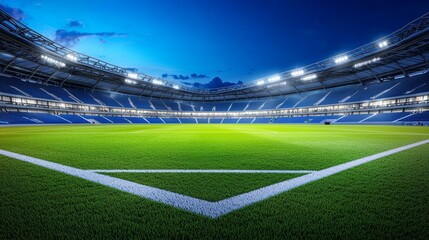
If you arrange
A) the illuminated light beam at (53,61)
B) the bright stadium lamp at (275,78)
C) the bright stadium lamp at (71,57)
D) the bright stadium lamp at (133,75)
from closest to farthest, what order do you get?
the illuminated light beam at (53,61)
the bright stadium lamp at (71,57)
the bright stadium lamp at (133,75)
the bright stadium lamp at (275,78)

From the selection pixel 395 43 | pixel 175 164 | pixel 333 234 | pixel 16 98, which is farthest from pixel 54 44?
pixel 395 43

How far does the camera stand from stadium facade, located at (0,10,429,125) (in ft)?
99.5

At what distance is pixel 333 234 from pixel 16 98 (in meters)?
48.0

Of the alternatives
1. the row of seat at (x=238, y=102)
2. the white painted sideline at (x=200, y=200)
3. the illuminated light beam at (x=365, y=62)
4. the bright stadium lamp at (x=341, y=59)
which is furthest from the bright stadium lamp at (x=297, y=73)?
the white painted sideline at (x=200, y=200)

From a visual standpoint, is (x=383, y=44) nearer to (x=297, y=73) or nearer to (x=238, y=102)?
(x=297, y=73)

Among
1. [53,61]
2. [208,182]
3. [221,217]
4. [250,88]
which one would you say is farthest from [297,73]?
[221,217]

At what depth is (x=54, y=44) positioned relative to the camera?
3031cm

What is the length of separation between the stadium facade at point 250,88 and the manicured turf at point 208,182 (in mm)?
31738

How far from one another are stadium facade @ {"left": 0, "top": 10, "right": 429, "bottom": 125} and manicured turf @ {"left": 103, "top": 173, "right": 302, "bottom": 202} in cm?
3174

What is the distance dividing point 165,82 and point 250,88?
83.1ft

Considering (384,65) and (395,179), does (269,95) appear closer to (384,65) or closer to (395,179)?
(384,65)

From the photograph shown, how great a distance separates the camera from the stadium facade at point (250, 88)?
99.5 feet

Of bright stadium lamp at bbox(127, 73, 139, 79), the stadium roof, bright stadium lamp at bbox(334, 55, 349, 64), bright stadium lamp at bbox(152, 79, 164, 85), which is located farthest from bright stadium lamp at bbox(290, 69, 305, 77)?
bright stadium lamp at bbox(127, 73, 139, 79)

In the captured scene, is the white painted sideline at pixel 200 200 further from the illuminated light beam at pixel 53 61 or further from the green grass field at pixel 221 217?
the illuminated light beam at pixel 53 61
